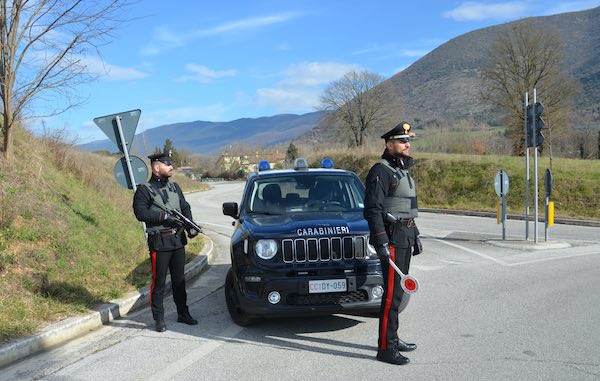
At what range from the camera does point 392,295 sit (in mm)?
4906

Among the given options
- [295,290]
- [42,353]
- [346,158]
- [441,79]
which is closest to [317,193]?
[295,290]

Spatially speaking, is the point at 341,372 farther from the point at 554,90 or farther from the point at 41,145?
the point at 554,90

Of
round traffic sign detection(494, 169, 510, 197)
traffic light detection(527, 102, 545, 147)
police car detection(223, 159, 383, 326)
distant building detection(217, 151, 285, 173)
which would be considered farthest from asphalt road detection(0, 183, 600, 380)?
distant building detection(217, 151, 285, 173)

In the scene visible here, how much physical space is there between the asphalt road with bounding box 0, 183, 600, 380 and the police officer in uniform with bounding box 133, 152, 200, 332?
1.01 feet

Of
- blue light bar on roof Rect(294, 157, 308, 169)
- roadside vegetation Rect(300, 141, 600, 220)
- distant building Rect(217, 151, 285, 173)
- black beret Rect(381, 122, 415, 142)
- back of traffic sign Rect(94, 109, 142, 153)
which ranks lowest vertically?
distant building Rect(217, 151, 285, 173)

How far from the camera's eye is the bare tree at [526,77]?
129 feet

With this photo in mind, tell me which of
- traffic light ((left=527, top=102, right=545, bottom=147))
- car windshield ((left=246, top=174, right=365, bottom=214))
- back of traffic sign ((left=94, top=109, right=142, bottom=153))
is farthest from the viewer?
traffic light ((left=527, top=102, right=545, bottom=147))

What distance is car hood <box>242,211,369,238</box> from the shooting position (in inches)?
221

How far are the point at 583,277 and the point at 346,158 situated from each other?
102 ft

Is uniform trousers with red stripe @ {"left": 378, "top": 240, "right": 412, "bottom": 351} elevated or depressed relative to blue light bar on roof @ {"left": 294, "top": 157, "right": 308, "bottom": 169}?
depressed

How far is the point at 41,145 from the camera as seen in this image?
1417 centimetres

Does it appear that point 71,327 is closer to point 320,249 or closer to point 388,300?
point 320,249

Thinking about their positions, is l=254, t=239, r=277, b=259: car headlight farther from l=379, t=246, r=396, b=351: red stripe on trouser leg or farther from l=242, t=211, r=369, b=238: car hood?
l=379, t=246, r=396, b=351: red stripe on trouser leg

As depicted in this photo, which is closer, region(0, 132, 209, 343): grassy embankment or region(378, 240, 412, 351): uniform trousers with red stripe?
region(378, 240, 412, 351): uniform trousers with red stripe
